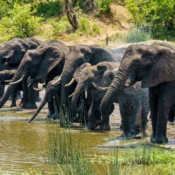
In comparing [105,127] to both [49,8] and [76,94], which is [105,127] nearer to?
[76,94]

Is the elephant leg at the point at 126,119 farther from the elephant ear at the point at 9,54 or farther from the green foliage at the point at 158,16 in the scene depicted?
the green foliage at the point at 158,16

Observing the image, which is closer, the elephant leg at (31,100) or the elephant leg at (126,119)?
the elephant leg at (126,119)

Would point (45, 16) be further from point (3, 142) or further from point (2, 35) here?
point (3, 142)

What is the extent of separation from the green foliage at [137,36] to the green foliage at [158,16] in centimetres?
48

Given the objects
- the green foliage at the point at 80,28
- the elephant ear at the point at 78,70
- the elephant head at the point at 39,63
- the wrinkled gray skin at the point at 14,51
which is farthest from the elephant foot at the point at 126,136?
the green foliage at the point at 80,28

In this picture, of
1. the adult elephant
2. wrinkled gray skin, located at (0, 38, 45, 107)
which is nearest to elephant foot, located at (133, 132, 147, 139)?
the adult elephant

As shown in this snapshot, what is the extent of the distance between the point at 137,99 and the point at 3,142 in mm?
2650

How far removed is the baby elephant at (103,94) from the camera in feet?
49.4

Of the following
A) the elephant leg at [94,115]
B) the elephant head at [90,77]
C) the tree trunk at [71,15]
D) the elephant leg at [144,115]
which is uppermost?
the elephant head at [90,77]

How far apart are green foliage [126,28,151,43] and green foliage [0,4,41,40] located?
4.80 m

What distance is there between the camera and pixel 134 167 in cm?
1095

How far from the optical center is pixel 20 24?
39875 mm

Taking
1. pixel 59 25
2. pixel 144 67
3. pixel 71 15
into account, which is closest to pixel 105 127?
pixel 144 67

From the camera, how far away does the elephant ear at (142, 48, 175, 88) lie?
13562mm
